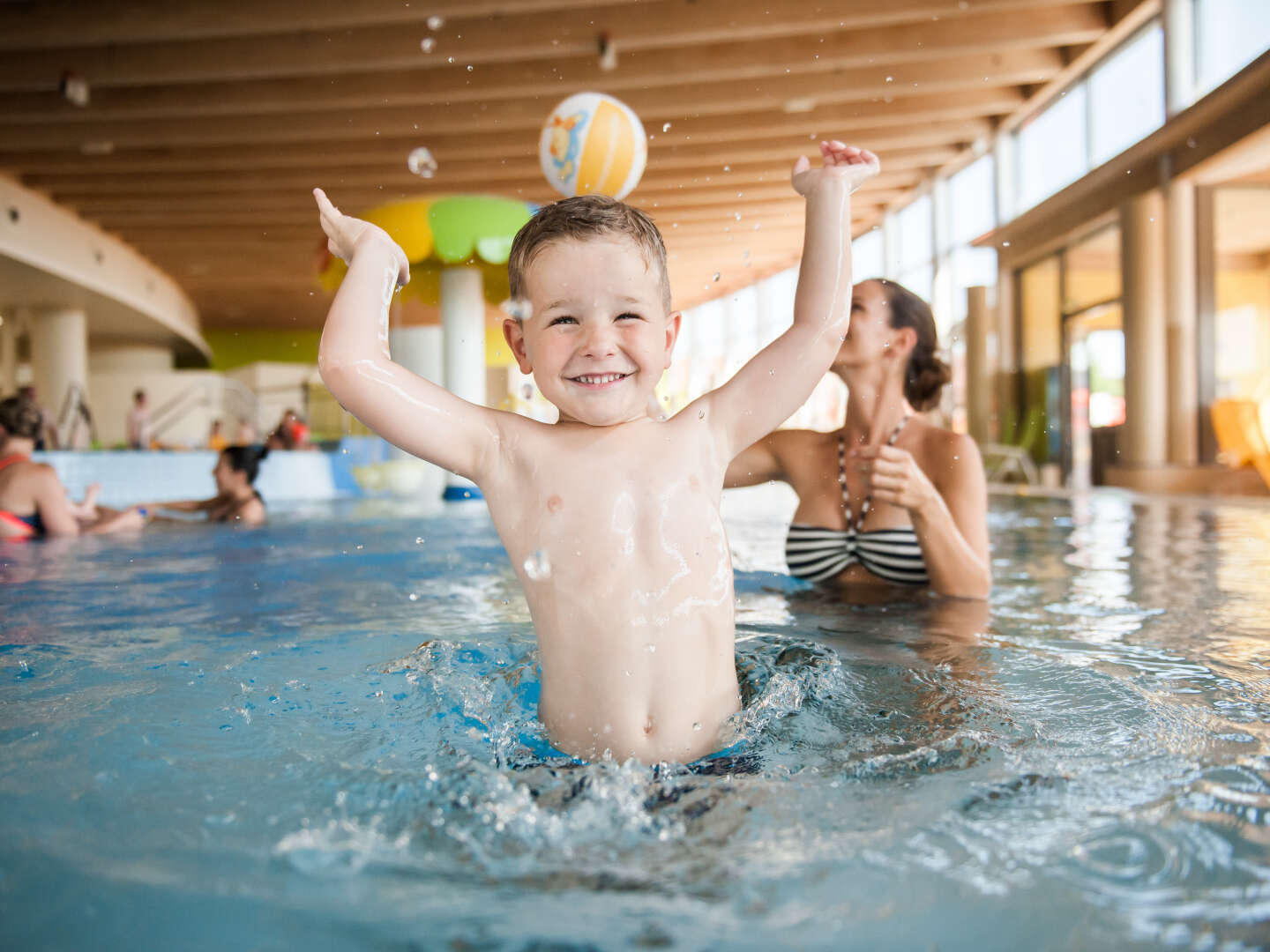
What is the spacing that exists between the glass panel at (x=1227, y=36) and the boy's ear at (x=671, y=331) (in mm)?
8737

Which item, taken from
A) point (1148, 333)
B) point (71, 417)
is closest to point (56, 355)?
point (71, 417)

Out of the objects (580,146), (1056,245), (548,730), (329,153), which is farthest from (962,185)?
(548,730)

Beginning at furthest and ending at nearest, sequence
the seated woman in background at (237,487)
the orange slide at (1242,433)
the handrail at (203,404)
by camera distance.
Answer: the handrail at (203,404) → the orange slide at (1242,433) → the seated woman in background at (237,487)

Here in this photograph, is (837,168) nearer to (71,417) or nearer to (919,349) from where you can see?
(919,349)

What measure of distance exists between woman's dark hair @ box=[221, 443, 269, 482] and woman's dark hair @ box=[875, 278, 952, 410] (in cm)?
566

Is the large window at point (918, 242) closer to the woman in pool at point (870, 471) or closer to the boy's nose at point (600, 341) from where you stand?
the woman in pool at point (870, 471)

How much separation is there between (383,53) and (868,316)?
7530 mm

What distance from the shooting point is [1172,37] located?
29.3 ft

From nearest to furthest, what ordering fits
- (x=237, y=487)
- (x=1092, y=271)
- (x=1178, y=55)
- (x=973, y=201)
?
1. (x=237, y=487)
2. (x=1178, y=55)
3. (x=1092, y=271)
4. (x=973, y=201)

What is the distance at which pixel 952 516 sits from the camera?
2855 millimetres

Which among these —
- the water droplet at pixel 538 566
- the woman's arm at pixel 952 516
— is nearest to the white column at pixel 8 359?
the woman's arm at pixel 952 516

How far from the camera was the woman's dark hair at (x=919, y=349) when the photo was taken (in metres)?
2.86

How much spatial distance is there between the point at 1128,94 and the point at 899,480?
9.60 metres

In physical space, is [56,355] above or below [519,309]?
above
